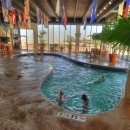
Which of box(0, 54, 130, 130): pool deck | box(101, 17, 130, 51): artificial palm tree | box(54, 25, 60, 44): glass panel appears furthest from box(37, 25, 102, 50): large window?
box(101, 17, 130, 51): artificial palm tree

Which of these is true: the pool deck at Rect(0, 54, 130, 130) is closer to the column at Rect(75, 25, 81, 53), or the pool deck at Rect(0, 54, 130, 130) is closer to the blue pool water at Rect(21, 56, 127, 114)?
the blue pool water at Rect(21, 56, 127, 114)

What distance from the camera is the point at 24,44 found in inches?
742

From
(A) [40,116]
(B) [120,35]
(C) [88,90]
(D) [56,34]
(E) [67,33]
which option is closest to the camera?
(A) [40,116]

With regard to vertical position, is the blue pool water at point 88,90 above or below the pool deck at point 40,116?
below

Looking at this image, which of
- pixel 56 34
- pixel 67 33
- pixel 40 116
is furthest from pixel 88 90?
pixel 56 34

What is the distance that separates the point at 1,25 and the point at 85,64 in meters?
9.87

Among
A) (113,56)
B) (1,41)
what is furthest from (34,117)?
(1,41)

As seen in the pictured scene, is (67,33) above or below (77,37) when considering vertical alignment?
above

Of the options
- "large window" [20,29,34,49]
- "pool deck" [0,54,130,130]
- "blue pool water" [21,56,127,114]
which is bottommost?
"blue pool water" [21,56,127,114]

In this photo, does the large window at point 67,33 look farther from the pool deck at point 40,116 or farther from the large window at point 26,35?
the pool deck at point 40,116

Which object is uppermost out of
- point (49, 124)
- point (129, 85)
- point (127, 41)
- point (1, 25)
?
point (1, 25)

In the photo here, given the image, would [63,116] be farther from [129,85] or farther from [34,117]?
[129,85]

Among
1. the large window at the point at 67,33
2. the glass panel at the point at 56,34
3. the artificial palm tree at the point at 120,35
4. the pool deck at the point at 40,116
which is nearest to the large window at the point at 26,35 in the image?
the large window at the point at 67,33

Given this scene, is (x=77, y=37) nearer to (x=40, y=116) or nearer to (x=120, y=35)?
(x=120, y=35)
